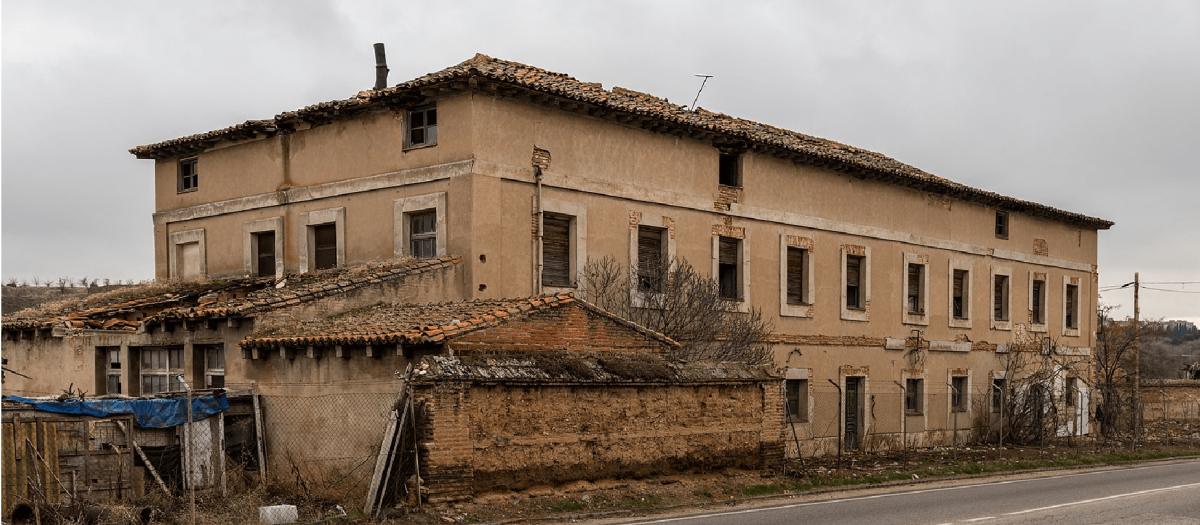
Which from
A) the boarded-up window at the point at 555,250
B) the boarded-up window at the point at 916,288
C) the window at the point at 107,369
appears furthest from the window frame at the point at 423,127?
the boarded-up window at the point at 916,288

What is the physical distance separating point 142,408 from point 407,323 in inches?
153

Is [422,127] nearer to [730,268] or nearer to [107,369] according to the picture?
[107,369]

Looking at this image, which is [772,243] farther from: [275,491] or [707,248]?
[275,491]

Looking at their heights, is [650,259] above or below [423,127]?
below

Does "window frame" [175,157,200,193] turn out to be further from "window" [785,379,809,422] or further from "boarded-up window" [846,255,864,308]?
"boarded-up window" [846,255,864,308]

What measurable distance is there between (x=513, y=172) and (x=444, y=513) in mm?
8608

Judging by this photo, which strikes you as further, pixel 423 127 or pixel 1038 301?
pixel 1038 301

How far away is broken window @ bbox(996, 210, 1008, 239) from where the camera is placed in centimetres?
3591

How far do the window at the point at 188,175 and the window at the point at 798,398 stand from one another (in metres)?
14.8

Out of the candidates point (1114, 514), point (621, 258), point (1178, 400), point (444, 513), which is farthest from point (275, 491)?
point (1178, 400)

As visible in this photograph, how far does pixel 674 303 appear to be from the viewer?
24.4 meters

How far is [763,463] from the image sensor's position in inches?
786

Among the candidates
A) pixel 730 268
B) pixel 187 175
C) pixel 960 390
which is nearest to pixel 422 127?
pixel 730 268

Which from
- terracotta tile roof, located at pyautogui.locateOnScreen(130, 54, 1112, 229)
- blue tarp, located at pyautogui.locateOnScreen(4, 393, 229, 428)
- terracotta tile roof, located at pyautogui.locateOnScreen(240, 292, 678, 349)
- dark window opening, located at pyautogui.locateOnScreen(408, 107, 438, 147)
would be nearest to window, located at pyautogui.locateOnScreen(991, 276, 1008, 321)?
terracotta tile roof, located at pyautogui.locateOnScreen(130, 54, 1112, 229)
